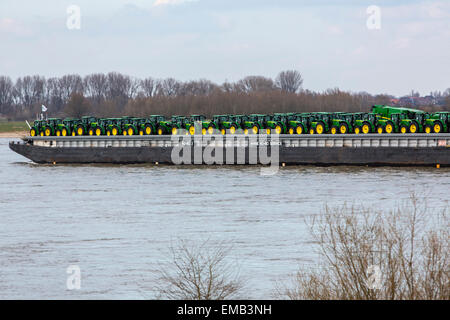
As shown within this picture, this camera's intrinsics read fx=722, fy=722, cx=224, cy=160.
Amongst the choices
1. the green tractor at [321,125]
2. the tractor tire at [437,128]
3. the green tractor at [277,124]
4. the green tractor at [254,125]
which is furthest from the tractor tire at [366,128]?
the green tractor at [254,125]

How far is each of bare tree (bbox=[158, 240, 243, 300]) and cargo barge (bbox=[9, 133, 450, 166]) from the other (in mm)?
36309

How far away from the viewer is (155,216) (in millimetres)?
32625

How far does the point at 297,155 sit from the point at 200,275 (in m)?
42.9

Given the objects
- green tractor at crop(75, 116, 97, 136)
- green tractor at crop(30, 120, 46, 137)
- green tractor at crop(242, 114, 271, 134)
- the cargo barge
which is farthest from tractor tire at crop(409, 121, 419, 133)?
green tractor at crop(30, 120, 46, 137)

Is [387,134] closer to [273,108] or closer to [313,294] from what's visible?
[313,294]

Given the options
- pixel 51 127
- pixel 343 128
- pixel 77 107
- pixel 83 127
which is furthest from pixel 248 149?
pixel 77 107

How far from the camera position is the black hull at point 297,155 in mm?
57469

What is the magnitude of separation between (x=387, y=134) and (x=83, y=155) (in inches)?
1135

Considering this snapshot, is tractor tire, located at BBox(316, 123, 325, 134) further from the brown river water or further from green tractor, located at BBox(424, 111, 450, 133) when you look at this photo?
green tractor, located at BBox(424, 111, 450, 133)

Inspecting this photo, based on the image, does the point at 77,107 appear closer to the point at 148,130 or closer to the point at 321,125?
the point at 148,130

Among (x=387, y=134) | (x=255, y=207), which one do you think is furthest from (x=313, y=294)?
(x=387, y=134)

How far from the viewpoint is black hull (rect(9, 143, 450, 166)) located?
189ft

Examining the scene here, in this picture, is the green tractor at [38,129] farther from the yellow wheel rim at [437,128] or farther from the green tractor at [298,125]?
the yellow wheel rim at [437,128]

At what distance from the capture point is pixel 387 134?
192 ft
